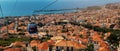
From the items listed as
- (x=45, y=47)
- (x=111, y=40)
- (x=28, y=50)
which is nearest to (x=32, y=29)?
(x=28, y=50)

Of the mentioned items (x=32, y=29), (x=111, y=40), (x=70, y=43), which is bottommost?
(x=111, y=40)

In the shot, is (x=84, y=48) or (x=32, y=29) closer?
(x=32, y=29)

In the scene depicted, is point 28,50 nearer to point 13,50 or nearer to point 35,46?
point 13,50

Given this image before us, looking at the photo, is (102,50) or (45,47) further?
(45,47)

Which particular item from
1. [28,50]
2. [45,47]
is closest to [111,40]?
[45,47]

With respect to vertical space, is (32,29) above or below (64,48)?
above

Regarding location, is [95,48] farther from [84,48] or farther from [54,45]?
[54,45]

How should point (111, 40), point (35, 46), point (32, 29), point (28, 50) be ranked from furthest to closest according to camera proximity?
1. point (111, 40)
2. point (35, 46)
3. point (28, 50)
4. point (32, 29)

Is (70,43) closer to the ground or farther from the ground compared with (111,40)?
farther from the ground

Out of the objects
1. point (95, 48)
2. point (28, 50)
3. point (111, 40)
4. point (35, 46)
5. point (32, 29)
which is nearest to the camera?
point (32, 29)
